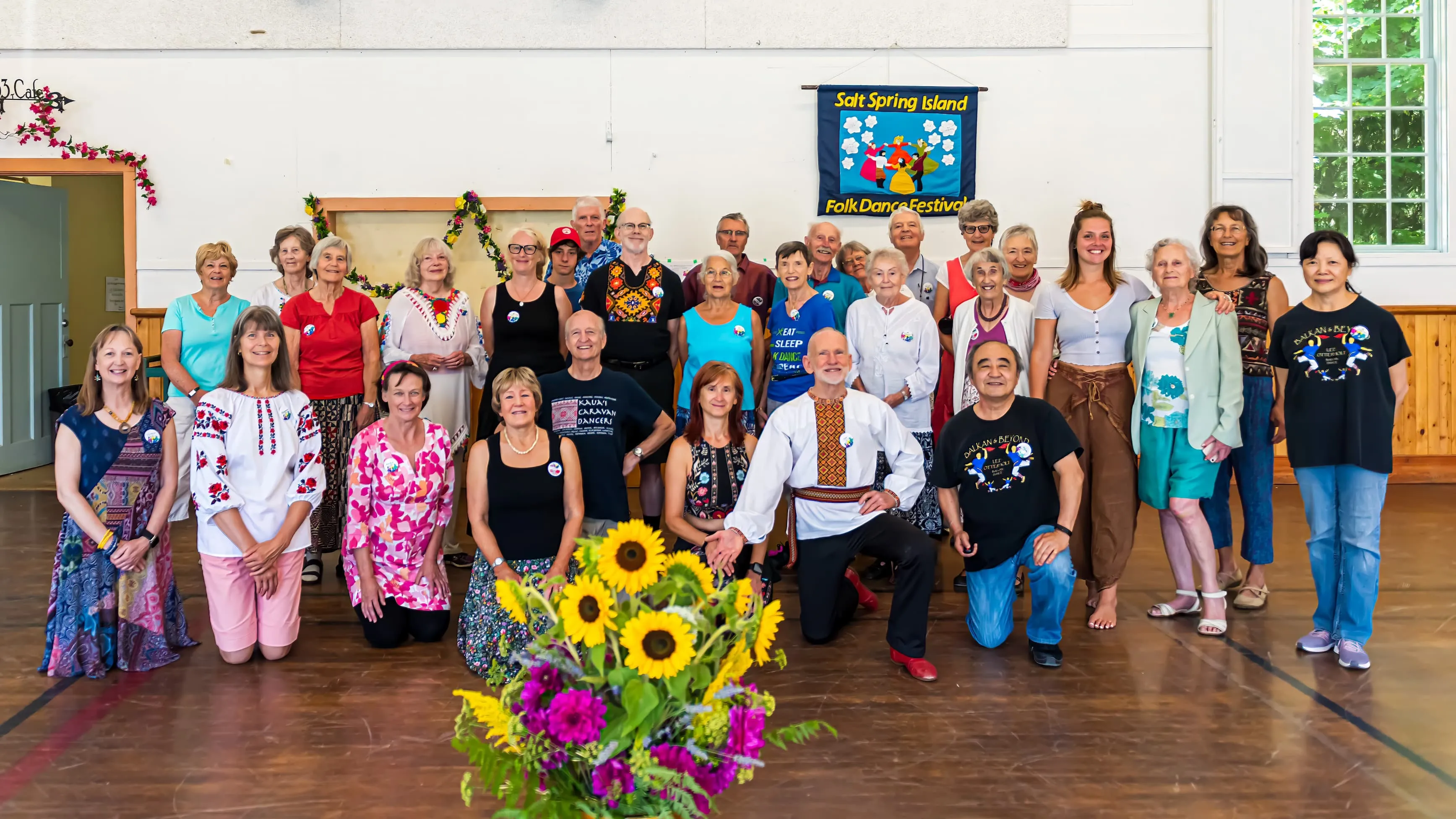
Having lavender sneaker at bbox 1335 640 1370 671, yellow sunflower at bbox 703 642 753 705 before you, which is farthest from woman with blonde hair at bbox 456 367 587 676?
lavender sneaker at bbox 1335 640 1370 671

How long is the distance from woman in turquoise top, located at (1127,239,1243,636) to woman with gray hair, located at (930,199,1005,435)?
30.8 inches

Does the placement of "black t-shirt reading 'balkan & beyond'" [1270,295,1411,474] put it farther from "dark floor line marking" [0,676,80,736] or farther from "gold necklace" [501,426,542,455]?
"dark floor line marking" [0,676,80,736]

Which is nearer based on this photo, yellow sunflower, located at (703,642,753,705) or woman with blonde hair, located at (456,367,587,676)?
yellow sunflower, located at (703,642,753,705)

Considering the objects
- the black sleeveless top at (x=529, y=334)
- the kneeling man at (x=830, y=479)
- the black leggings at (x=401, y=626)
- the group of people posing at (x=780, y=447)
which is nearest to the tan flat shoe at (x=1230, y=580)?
the group of people posing at (x=780, y=447)

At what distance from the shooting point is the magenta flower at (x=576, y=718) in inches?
66.5

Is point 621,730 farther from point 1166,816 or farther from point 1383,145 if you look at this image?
point 1383,145

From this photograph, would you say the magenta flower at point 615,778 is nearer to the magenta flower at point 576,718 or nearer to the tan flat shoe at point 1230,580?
the magenta flower at point 576,718

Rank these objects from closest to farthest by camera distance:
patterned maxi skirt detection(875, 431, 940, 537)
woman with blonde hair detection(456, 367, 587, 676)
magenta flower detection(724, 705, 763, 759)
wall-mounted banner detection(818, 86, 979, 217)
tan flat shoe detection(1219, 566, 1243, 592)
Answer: magenta flower detection(724, 705, 763, 759) < woman with blonde hair detection(456, 367, 587, 676) < tan flat shoe detection(1219, 566, 1243, 592) < patterned maxi skirt detection(875, 431, 940, 537) < wall-mounted banner detection(818, 86, 979, 217)

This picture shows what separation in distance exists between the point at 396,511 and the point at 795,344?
1.81 m

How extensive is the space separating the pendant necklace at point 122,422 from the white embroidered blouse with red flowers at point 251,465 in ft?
0.64

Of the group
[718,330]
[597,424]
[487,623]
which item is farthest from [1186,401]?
[487,623]

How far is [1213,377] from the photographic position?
397 cm

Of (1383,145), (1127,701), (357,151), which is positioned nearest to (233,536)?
(1127,701)

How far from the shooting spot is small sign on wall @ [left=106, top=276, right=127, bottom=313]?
29.3ft
